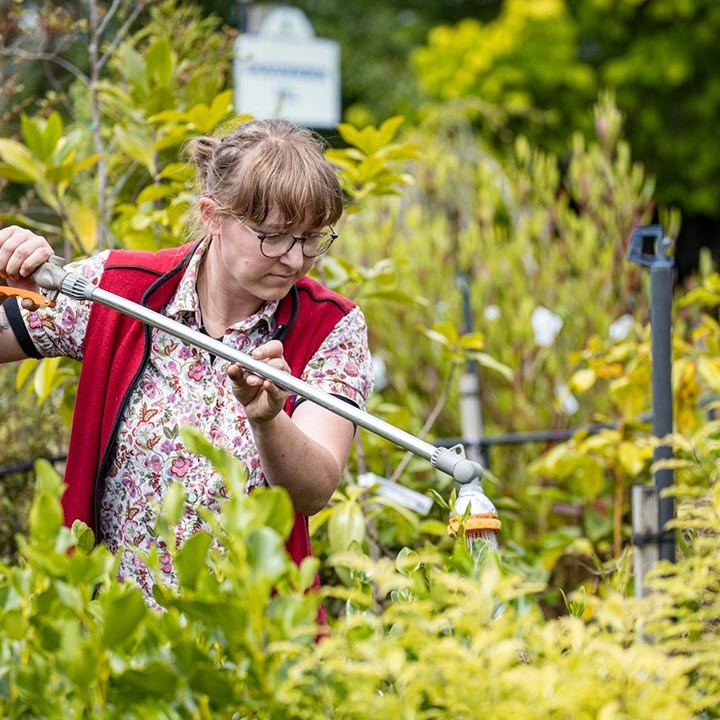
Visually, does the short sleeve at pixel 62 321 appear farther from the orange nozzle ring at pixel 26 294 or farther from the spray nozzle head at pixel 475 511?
the spray nozzle head at pixel 475 511

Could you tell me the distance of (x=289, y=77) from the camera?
4.66m

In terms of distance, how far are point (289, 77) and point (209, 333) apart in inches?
111

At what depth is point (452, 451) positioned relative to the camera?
175cm

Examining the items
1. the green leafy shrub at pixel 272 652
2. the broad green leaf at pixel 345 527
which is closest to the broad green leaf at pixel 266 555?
the green leafy shrub at pixel 272 652

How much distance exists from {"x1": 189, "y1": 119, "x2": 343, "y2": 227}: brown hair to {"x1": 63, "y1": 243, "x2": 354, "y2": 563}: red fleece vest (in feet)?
0.66

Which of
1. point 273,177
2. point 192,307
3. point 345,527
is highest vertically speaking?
point 273,177

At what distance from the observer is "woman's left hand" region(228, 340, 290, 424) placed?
5.42 ft

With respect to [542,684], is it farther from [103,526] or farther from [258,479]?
[103,526]

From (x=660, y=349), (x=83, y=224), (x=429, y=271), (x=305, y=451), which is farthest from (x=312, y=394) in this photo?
(x=429, y=271)

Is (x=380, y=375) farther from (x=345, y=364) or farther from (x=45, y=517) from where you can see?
(x=45, y=517)

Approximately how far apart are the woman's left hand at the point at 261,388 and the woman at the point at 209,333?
0.61 feet

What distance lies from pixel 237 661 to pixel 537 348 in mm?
3577

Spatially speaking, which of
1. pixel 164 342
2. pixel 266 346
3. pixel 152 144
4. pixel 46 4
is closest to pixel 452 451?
pixel 266 346

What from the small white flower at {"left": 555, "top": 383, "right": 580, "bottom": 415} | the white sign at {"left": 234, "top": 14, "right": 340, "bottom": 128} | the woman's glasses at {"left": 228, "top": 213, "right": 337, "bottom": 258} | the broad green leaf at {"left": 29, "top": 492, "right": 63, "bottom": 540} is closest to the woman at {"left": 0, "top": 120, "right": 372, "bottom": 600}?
the woman's glasses at {"left": 228, "top": 213, "right": 337, "bottom": 258}
